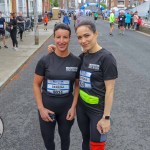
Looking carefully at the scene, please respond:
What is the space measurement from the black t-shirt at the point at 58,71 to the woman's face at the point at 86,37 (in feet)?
0.97

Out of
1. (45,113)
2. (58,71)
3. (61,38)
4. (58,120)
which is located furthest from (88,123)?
(61,38)

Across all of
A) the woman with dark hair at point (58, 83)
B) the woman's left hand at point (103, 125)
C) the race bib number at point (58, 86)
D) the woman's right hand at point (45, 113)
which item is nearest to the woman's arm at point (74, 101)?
the woman with dark hair at point (58, 83)

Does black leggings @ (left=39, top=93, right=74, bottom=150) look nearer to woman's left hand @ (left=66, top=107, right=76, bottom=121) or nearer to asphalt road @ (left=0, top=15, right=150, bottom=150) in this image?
woman's left hand @ (left=66, top=107, right=76, bottom=121)

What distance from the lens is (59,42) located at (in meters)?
3.01

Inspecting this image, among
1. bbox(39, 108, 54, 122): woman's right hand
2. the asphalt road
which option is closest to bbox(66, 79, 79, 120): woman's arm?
bbox(39, 108, 54, 122): woman's right hand

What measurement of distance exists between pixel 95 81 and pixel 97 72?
106 millimetres

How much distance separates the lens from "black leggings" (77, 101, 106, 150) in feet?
9.81

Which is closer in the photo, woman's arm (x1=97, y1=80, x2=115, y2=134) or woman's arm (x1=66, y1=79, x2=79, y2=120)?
woman's arm (x1=97, y1=80, x2=115, y2=134)

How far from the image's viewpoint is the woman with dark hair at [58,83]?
3.05m

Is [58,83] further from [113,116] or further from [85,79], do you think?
[113,116]

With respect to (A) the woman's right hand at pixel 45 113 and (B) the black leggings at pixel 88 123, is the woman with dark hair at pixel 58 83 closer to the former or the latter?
(A) the woman's right hand at pixel 45 113

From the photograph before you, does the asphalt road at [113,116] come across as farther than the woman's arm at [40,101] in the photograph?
Yes

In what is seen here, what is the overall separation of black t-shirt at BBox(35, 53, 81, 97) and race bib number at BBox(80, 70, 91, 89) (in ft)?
0.43

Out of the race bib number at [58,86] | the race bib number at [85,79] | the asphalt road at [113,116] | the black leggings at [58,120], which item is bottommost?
the asphalt road at [113,116]
